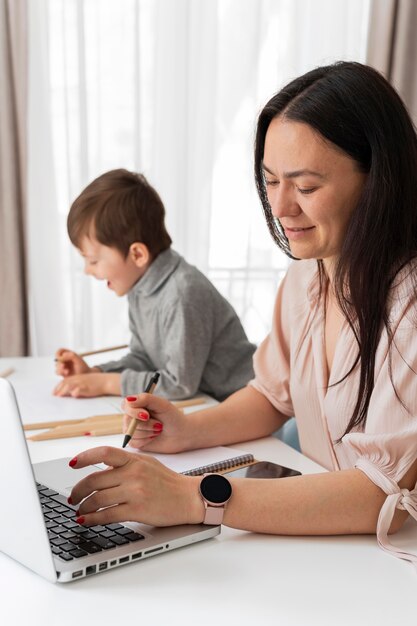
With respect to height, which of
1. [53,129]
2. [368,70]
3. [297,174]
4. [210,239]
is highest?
[368,70]

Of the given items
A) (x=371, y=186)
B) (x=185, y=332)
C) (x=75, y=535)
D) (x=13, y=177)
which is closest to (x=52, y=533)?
(x=75, y=535)

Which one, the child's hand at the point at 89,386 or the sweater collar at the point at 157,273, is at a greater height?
the sweater collar at the point at 157,273

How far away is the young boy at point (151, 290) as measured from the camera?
194 cm

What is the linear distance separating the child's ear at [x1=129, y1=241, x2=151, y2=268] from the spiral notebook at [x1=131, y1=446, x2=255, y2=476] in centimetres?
74

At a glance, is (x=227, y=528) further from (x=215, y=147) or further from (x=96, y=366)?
(x=215, y=147)

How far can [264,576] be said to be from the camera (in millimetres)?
895

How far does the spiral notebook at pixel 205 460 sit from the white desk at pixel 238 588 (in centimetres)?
22

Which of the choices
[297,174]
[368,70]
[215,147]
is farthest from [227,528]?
[215,147]

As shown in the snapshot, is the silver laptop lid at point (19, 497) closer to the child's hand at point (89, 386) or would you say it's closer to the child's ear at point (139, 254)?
the child's hand at point (89, 386)

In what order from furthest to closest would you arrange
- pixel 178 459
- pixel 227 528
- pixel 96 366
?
pixel 96 366 → pixel 178 459 → pixel 227 528

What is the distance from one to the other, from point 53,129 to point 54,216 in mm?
349

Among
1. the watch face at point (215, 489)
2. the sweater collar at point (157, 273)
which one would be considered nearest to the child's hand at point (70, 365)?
the sweater collar at point (157, 273)

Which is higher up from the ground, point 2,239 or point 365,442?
point 365,442

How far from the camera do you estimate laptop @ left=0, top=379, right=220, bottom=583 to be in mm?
818
